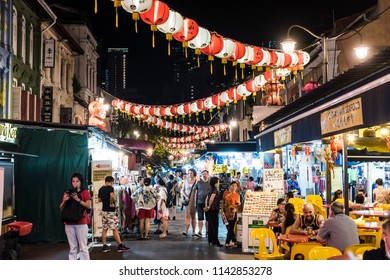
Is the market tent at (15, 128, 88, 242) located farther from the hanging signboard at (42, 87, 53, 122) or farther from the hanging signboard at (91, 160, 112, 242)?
the hanging signboard at (42, 87, 53, 122)

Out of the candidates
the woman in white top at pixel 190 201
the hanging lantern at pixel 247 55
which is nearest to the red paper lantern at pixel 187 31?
the hanging lantern at pixel 247 55

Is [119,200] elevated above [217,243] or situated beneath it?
elevated above

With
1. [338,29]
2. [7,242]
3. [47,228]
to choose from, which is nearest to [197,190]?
[47,228]

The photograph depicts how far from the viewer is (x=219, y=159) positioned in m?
33.6

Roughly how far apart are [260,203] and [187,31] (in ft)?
15.2

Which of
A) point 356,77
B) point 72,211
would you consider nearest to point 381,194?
point 356,77

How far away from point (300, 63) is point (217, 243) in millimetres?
6745

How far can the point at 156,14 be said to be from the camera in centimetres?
1046

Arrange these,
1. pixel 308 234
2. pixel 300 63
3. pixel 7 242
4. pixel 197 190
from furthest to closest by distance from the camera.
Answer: pixel 300 63 → pixel 197 190 → pixel 308 234 → pixel 7 242

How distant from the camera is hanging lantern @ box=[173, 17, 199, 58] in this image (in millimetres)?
11555

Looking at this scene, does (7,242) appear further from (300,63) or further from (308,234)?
(300,63)

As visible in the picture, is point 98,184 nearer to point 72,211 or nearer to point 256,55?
point 72,211

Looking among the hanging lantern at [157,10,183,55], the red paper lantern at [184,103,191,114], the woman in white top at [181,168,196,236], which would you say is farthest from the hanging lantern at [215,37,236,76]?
the red paper lantern at [184,103,191,114]

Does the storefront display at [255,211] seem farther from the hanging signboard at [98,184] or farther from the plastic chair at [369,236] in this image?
Answer: the hanging signboard at [98,184]
